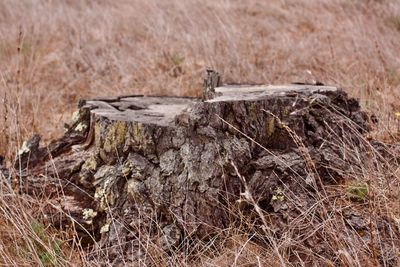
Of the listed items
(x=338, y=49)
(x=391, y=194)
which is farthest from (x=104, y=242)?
(x=338, y=49)

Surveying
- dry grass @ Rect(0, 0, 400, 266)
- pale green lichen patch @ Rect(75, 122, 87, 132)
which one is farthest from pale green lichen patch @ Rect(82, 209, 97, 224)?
dry grass @ Rect(0, 0, 400, 266)

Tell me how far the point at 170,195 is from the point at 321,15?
15.7 feet

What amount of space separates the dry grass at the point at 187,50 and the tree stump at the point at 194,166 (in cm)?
62

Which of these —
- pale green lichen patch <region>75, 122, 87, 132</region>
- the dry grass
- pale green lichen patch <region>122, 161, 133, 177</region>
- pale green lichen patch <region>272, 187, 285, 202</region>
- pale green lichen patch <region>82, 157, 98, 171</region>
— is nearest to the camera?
pale green lichen patch <region>272, 187, 285, 202</region>

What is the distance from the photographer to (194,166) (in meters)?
2.45

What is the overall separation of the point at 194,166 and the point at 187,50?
3.42m

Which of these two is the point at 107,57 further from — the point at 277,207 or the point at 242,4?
the point at 277,207

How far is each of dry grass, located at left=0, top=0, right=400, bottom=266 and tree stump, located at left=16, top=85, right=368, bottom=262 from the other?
62 cm

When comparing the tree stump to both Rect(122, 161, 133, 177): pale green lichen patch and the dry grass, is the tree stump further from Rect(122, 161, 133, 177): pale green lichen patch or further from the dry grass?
the dry grass

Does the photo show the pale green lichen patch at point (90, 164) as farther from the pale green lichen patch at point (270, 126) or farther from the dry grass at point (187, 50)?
the pale green lichen patch at point (270, 126)

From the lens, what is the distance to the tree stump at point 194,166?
7.97 feet

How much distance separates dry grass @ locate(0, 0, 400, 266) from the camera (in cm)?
452

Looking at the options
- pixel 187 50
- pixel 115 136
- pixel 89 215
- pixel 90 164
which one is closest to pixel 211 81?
pixel 115 136

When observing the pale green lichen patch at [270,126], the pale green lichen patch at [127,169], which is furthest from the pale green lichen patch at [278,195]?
the pale green lichen patch at [127,169]
